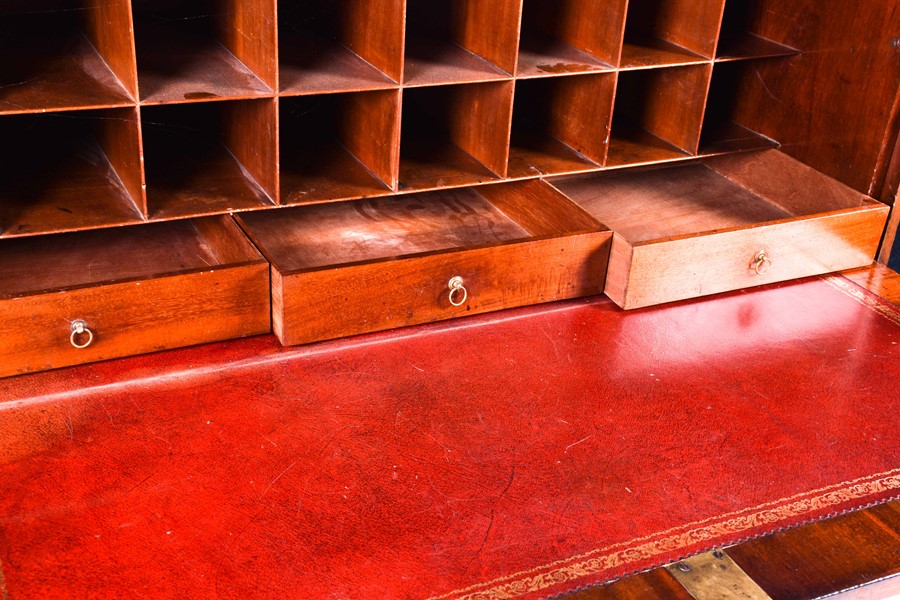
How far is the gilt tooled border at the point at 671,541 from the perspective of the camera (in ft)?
5.25

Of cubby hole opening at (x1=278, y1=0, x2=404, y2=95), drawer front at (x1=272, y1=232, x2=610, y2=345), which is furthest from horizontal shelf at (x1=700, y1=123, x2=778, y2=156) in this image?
cubby hole opening at (x1=278, y1=0, x2=404, y2=95)

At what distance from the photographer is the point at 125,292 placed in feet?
6.55

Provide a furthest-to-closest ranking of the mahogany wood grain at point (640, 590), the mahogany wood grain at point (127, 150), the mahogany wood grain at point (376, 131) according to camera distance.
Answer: the mahogany wood grain at point (376, 131)
the mahogany wood grain at point (127, 150)
the mahogany wood grain at point (640, 590)

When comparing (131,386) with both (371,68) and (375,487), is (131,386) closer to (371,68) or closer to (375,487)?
(375,487)

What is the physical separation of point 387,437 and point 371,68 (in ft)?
2.83

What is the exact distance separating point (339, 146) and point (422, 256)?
0.50 metres

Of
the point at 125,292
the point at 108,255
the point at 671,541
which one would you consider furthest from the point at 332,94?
the point at 671,541

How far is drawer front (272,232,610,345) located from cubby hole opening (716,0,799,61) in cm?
76

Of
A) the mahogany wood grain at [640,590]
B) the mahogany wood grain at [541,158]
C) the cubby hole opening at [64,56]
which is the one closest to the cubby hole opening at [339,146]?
the mahogany wood grain at [541,158]

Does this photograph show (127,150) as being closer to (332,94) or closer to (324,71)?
(324,71)

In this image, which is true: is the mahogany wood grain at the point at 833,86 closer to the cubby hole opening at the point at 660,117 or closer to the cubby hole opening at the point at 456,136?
the cubby hole opening at the point at 660,117

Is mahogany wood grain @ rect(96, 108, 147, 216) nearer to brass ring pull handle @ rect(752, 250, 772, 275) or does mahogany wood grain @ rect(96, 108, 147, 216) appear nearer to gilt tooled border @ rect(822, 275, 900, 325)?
brass ring pull handle @ rect(752, 250, 772, 275)

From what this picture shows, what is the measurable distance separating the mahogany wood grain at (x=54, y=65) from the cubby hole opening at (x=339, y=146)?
0.45 meters

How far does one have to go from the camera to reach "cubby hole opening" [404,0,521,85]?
2.26m
